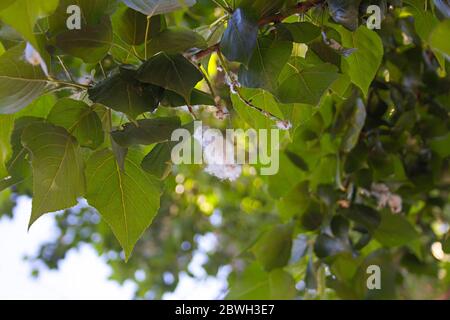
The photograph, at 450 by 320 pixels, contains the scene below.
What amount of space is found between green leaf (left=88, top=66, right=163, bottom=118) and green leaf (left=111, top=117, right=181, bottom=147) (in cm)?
1

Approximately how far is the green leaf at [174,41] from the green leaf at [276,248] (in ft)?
1.44

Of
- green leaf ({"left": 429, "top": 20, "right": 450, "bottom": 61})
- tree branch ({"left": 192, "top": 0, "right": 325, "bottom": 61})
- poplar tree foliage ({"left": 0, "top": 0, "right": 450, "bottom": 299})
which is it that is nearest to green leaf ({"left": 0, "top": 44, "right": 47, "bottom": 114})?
poplar tree foliage ({"left": 0, "top": 0, "right": 450, "bottom": 299})

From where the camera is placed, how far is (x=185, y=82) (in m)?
0.43

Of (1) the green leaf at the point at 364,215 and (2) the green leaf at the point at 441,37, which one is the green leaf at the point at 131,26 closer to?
(2) the green leaf at the point at 441,37

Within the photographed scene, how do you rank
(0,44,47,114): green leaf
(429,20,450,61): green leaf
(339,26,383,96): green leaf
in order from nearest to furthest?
(429,20,450,61): green leaf, (0,44,47,114): green leaf, (339,26,383,96): green leaf

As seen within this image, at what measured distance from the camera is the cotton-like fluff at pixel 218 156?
597 millimetres

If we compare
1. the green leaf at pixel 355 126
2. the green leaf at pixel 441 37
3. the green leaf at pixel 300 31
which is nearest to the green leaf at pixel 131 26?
the green leaf at pixel 300 31

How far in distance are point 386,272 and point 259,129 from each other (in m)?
0.42

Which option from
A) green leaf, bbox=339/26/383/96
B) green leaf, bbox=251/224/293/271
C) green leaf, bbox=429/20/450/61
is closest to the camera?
green leaf, bbox=429/20/450/61

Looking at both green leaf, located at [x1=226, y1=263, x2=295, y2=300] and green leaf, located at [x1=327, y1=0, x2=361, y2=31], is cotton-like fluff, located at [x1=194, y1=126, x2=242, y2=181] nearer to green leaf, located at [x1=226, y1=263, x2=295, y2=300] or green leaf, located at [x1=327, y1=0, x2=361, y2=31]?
green leaf, located at [x1=327, y1=0, x2=361, y2=31]

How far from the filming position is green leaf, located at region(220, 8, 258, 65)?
43 centimetres

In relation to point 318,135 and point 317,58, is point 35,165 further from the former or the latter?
point 318,135

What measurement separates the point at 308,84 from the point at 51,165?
0.19m

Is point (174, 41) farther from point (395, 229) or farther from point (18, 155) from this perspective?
point (395, 229)
